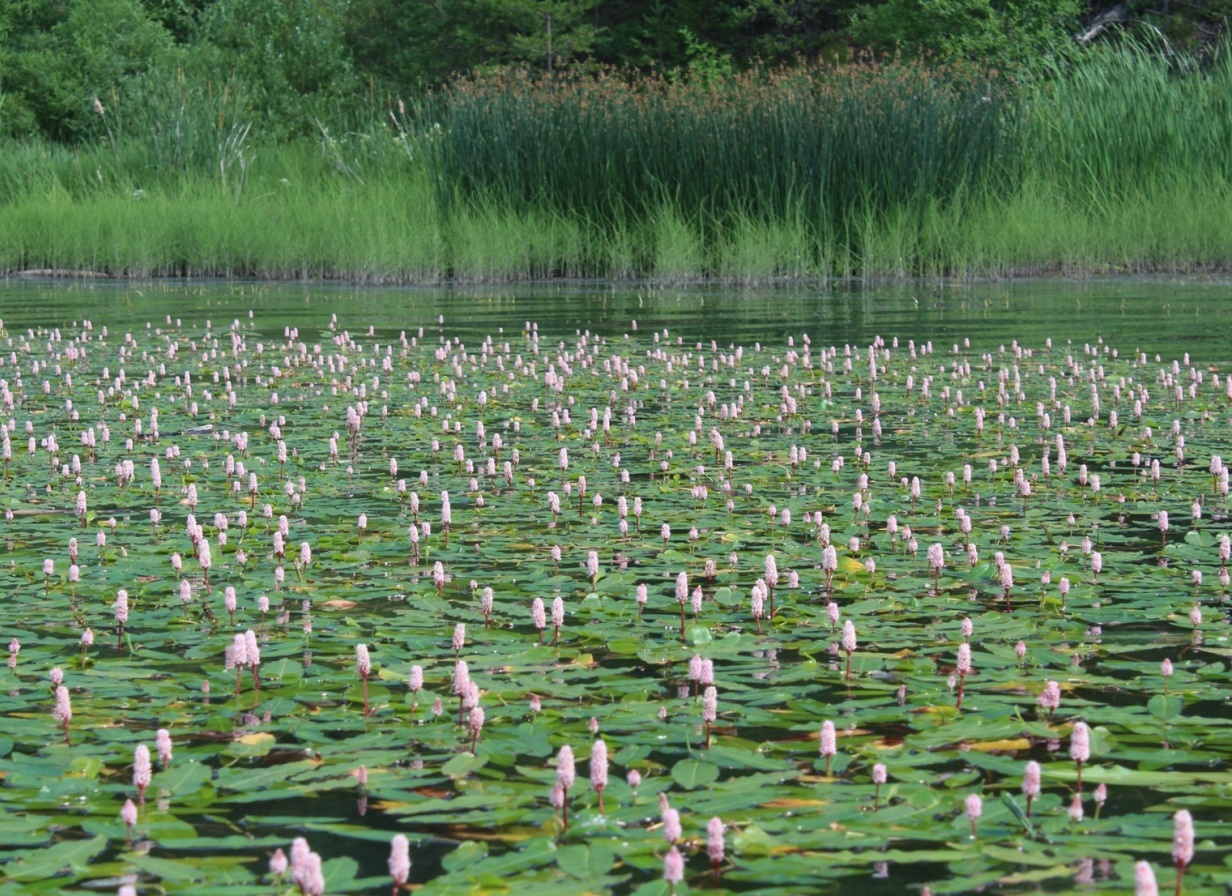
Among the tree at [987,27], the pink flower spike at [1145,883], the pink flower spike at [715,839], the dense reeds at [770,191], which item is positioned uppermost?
the tree at [987,27]

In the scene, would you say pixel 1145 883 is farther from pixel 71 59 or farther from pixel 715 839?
pixel 71 59

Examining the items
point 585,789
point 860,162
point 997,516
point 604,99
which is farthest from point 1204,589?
point 604,99

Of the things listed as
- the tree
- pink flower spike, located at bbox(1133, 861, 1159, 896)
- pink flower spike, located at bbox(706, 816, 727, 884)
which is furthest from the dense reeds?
pink flower spike, located at bbox(1133, 861, 1159, 896)

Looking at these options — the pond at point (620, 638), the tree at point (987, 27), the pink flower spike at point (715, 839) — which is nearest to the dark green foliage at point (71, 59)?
the tree at point (987, 27)

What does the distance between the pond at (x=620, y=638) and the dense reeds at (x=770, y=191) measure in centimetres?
1035

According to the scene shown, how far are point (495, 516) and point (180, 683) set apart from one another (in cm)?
238

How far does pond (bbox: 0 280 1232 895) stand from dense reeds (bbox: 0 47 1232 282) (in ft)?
33.9

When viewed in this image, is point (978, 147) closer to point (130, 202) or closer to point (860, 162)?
point (860, 162)

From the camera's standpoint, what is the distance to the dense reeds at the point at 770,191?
20.4 metres

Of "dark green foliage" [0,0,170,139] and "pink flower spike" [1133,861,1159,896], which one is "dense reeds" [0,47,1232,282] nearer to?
"dark green foliage" [0,0,170,139]

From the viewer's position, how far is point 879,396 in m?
10.2

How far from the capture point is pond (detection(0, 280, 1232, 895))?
10.6 feet

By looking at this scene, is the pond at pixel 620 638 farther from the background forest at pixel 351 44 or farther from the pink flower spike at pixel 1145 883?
the background forest at pixel 351 44

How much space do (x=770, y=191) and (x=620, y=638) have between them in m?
16.5
